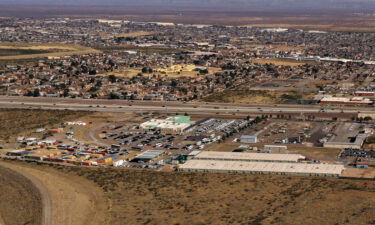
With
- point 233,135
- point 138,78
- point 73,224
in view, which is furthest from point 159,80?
point 73,224

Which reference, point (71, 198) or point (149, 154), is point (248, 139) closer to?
point (149, 154)

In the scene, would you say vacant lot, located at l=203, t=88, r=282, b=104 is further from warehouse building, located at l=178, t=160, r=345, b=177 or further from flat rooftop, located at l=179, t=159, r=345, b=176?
warehouse building, located at l=178, t=160, r=345, b=177

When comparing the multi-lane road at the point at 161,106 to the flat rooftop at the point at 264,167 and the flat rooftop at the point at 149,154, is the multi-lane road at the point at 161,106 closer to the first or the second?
the flat rooftop at the point at 149,154

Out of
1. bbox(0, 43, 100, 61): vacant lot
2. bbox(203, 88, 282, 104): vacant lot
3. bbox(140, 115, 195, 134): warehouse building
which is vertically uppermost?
bbox(140, 115, 195, 134): warehouse building

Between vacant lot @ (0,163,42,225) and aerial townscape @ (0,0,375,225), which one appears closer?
vacant lot @ (0,163,42,225)

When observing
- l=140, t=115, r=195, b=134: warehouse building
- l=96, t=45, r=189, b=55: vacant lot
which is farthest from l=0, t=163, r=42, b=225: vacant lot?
l=96, t=45, r=189, b=55: vacant lot

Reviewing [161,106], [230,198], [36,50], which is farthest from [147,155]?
[36,50]

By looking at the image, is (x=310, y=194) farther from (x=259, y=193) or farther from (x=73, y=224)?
(x=73, y=224)
